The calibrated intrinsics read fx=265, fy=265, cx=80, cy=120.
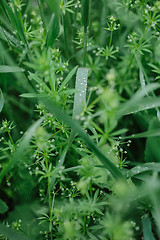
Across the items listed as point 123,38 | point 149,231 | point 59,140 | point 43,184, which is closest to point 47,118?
point 59,140

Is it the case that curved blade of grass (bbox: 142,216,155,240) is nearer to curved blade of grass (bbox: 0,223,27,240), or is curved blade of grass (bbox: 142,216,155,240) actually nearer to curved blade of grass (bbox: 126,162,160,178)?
curved blade of grass (bbox: 126,162,160,178)

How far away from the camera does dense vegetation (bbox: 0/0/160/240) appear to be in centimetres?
120

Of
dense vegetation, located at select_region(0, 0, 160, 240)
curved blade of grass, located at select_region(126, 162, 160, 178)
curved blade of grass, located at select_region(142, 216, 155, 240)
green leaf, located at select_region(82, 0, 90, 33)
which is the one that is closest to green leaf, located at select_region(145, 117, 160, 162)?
dense vegetation, located at select_region(0, 0, 160, 240)

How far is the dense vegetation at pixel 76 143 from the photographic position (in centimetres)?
120

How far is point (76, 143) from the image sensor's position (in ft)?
5.99

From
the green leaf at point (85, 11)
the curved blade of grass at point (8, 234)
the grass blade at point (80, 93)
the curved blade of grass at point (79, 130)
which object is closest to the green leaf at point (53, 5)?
the green leaf at point (85, 11)

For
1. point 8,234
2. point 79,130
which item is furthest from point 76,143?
point 8,234

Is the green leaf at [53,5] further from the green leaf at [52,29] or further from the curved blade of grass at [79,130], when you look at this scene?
the curved blade of grass at [79,130]

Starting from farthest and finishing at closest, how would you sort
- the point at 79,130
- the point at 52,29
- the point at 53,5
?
1. the point at 52,29
2. the point at 53,5
3. the point at 79,130

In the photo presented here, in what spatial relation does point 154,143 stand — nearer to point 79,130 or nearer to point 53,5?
point 79,130

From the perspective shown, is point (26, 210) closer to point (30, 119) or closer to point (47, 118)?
point (47, 118)

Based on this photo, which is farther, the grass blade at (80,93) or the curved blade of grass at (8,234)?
the grass blade at (80,93)

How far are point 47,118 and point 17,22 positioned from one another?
1.98 feet

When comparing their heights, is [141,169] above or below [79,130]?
below
